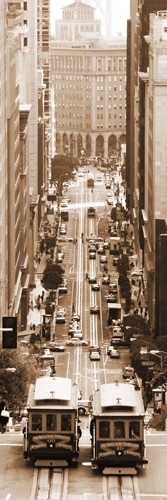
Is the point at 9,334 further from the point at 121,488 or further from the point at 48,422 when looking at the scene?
the point at 121,488

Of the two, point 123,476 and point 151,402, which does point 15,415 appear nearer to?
point 151,402

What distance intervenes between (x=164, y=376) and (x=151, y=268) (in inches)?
2126

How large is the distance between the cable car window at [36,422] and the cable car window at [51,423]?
0.88ft

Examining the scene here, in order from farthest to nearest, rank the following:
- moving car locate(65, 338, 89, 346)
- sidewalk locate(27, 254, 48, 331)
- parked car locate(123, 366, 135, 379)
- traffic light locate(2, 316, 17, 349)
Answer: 1. sidewalk locate(27, 254, 48, 331)
2. moving car locate(65, 338, 89, 346)
3. parked car locate(123, 366, 135, 379)
4. traffic light locate(2, 316, 17, 349)

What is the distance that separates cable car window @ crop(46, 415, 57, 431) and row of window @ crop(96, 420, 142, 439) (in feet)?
5.31

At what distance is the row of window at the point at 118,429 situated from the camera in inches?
2340

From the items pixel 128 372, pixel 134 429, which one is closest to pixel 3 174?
pixel 128 372

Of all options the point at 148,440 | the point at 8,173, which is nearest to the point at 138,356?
the point at 8,173

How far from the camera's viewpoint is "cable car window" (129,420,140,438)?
5950cm

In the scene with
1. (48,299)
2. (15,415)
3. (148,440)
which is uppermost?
(148,440)

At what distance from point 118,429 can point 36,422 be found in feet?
10.2

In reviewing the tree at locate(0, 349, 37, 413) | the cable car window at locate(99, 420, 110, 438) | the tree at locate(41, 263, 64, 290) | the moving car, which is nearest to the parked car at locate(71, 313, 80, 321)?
the moving car

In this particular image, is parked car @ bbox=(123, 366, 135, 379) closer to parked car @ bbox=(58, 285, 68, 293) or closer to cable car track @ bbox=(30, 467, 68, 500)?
parked car @ bbox=(58, 285, 68, 293)

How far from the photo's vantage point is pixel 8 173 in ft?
493
